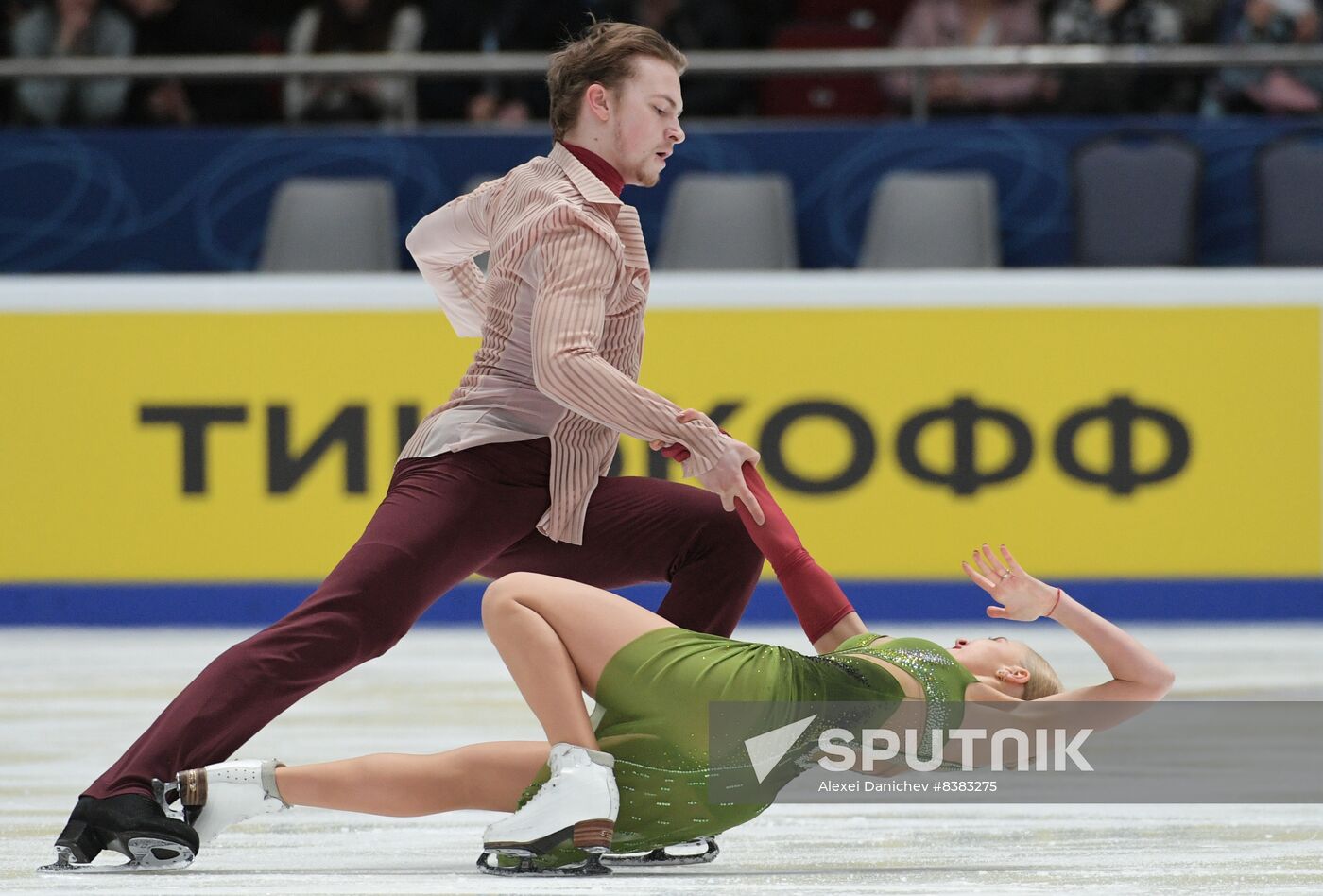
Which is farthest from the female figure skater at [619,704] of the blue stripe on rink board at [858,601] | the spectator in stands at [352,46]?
the spectator in stands at [352,46]

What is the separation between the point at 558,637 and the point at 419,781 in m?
0.29

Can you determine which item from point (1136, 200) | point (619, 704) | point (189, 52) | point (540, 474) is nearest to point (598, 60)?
point (540, 474)

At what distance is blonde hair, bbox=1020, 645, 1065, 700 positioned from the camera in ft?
8.91

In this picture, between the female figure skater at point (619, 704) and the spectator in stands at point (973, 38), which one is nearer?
the female figure skater at point (619, 704)

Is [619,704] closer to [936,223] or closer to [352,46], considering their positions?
[936,223]

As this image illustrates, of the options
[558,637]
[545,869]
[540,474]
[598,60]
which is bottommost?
[545,869]

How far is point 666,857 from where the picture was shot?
107 inches

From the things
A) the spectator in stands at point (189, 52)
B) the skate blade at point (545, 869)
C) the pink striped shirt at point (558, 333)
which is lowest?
the skate blade at point (545, 869)

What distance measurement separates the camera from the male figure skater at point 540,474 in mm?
2600

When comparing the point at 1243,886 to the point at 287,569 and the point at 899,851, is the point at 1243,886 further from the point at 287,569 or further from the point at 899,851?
the point at 287,569

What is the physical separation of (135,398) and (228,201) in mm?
1107

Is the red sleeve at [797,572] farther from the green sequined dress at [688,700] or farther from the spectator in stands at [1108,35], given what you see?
the spectator in stands at [1108,35]

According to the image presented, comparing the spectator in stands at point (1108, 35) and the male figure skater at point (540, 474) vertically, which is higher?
the spectator in stands at point (1108, 35)

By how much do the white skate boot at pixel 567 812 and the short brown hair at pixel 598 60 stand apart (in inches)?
36.2
